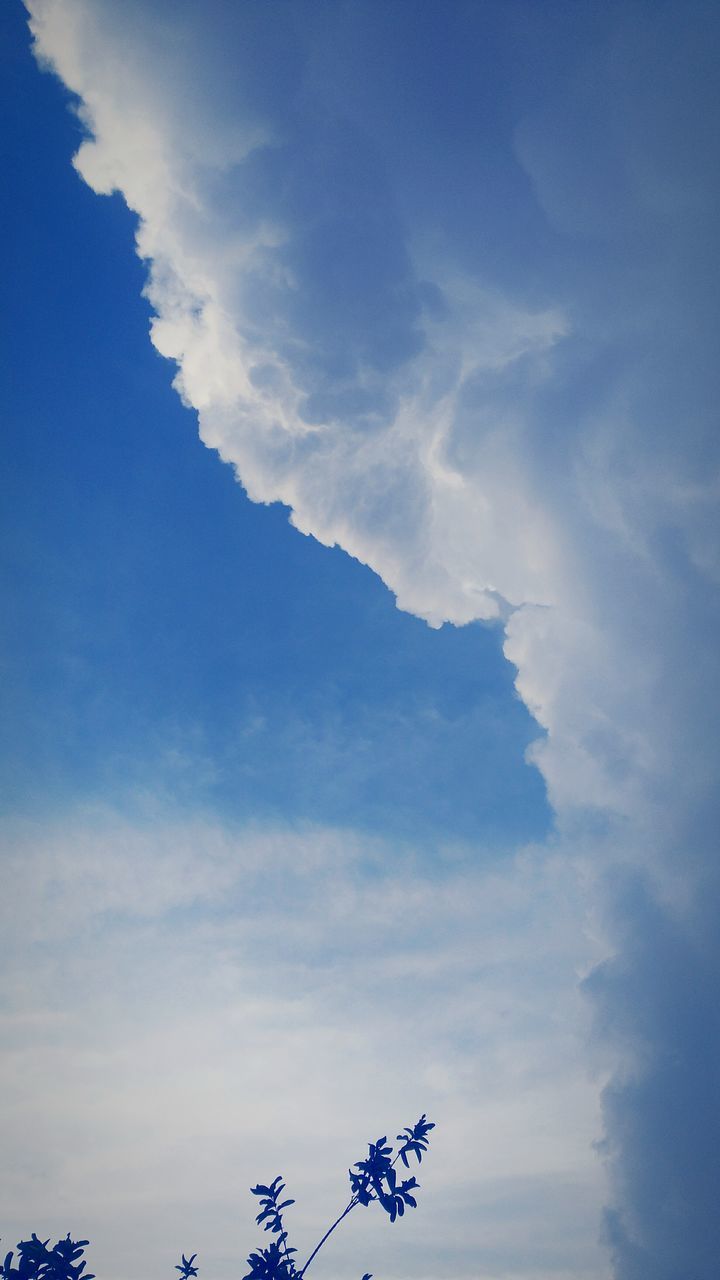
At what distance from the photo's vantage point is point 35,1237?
46.3 ft

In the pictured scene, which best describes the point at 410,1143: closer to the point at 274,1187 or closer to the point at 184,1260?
the point at 274,1187

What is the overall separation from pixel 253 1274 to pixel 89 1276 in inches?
152

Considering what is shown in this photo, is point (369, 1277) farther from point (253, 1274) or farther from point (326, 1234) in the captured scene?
point (253, 1274)

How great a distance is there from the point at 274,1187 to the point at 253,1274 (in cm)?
181

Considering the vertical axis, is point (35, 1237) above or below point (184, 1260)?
above

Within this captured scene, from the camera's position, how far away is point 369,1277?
14.3m

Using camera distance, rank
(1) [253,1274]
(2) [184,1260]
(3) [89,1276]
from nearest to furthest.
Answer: (3) [89,1276]
(1) [253,1274]
(2) [184,1260]

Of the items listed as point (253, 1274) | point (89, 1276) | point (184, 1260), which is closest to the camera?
point (89, 1276)

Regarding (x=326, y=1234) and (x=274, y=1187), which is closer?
(x=326, y=1234)

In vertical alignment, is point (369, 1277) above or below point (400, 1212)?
below

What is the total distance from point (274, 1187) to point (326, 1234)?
7.39 ft

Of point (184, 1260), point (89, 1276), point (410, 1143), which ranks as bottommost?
point (184, 1260)

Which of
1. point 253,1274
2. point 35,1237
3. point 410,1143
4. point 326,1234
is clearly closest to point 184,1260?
point 253,1274

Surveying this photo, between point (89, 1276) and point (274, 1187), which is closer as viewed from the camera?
point (89, 1276)
